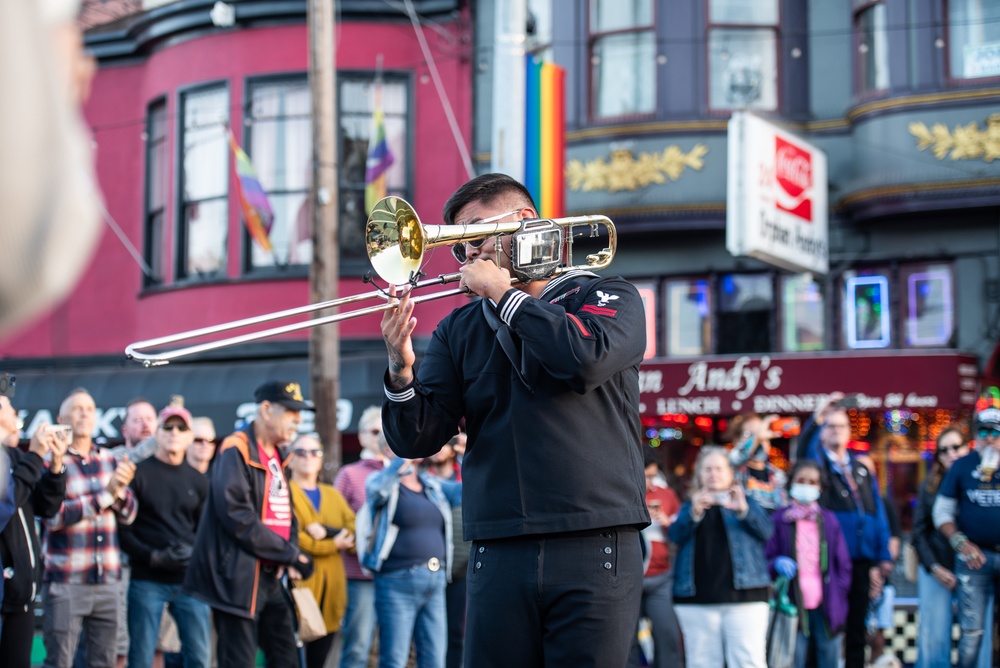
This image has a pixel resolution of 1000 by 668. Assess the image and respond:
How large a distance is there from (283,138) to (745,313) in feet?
22.1

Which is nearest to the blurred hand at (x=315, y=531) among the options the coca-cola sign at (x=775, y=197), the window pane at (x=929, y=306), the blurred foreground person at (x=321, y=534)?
the blurred foreground person at (x=321, y=534)

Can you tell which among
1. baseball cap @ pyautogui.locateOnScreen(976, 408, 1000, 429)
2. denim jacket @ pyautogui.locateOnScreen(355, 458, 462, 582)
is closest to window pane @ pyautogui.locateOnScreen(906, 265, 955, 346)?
baseball cap @ pyautogui.locateOnScreen(976, 408, 1000, 429)

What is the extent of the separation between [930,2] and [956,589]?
7.72 meters

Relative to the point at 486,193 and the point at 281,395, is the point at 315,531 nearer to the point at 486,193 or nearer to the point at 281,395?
the point at 281,395

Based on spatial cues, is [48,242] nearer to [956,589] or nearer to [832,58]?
[956,589]

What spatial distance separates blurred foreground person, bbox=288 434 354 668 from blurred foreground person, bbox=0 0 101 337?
7.83 meters

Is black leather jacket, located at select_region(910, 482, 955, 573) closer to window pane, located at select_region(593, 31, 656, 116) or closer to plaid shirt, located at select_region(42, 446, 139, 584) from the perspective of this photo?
plaid shirt, located at select_region(42, 446, 139, 584)

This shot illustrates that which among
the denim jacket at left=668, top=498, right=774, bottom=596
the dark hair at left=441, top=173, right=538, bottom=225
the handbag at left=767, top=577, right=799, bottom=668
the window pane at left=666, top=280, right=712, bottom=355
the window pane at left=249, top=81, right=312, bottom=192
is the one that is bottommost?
the handbag at left=767, top=577, right=799, bottom=668

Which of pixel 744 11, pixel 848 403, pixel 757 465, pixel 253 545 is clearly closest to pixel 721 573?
pixel 757 465

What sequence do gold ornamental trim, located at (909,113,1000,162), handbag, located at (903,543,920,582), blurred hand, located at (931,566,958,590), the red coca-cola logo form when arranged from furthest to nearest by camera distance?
gold ornamental trim, located at (909,113,1000,162), the red coca-cola logo, handbag, located at (903,543,920,582), blurred hand, located at (931,566,958,590)

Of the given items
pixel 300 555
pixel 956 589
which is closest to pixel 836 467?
pixel 956 589

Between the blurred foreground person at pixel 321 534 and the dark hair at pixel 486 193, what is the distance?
500 cm

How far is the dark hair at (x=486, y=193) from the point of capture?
15.5 ft

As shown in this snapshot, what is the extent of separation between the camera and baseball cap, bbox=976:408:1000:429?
10.3 meters
